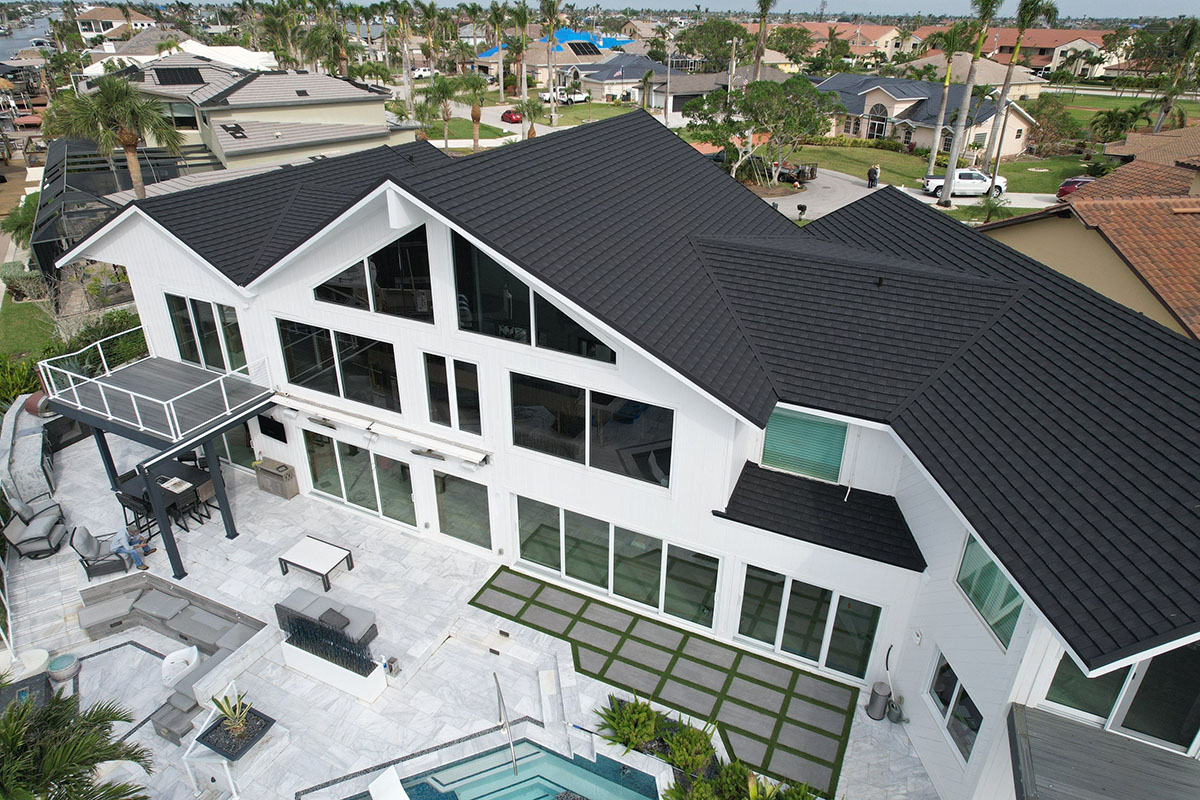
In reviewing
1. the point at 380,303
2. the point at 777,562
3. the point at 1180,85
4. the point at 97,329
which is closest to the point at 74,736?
the point at 380,303

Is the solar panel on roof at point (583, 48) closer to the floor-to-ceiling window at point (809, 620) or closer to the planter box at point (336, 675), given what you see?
the floor-to-ceiling window at point (809, 620)

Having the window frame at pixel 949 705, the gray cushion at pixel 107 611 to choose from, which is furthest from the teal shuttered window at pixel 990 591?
the gray cushion at pixel 107 611

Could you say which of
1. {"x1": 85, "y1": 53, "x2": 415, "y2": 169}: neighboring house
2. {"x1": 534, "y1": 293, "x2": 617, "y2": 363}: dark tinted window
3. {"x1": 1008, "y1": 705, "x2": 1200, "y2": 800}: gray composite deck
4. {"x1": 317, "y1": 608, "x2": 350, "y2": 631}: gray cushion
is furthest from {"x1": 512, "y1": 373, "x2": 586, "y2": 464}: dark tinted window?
{"x1": 85, "y1": 53, "x2": 415, "y2": 169}: neighboring house

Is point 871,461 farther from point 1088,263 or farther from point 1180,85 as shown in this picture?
point 1180,85

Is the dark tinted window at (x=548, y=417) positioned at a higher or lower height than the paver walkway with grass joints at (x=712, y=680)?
higher

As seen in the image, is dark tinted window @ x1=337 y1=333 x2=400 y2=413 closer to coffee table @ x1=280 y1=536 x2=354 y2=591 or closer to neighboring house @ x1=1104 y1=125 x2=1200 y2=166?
coffee table @ x1=280 y1=536 x2=354 y2=591
